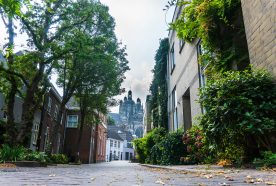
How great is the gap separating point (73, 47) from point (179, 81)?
672 centimetres

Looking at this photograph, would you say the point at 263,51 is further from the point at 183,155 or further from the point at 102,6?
the point at 102,6

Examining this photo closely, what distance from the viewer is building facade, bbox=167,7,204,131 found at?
12438 mm

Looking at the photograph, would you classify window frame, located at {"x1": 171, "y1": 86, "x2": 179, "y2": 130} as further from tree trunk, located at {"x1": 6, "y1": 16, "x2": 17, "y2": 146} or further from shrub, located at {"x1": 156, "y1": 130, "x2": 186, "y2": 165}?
tree trunk, located at {"x1": 6, "y1": 16, "x2": 17, "y2": 146}

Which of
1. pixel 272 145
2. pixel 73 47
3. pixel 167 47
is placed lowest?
pixel 272 145

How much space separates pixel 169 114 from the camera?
64.8ft

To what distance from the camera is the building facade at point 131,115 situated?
13162 centimetres

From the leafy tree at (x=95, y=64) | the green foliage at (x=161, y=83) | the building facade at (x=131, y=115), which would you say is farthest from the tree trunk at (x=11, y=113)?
the building facade at (x=131, y=115)

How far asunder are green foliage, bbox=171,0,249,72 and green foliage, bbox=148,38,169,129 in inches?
444

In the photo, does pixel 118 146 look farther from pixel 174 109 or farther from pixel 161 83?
pixel 174 109

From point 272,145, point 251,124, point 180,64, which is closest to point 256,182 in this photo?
point 251,124

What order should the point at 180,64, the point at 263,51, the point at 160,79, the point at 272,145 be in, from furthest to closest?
the point at 160,79 → the point at 180,64 → the point at 263,51 → the point at 272,145

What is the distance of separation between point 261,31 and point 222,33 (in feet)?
8.55

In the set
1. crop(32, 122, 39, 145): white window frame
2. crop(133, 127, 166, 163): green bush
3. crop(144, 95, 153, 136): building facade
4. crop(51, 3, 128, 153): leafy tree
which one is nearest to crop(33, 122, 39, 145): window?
crop(32, 122, 39, 145): white window frame

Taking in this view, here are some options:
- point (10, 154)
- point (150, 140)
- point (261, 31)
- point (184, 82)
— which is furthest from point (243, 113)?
point (150, 140)
